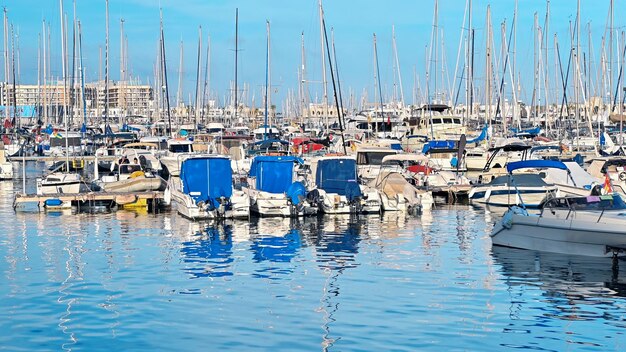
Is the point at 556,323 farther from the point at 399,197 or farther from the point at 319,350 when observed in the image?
the point at 399,197

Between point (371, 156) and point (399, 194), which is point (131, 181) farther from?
point (371, 156)

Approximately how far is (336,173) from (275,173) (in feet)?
7.44

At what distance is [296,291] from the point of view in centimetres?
2247

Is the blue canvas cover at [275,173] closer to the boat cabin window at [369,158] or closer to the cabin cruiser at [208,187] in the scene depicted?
the cabin cruiser at [208,187]

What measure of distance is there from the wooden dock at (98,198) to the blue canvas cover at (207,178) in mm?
4199

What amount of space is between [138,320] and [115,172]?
104ft

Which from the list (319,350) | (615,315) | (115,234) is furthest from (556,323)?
(115,234)

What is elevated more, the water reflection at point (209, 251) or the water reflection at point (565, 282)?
the water reflection at point (209, 251)

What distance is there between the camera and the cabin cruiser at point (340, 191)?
37.2 m

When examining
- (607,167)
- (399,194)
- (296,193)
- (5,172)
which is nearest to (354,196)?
(296,193)

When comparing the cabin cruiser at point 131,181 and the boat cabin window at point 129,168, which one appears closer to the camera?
the cabin cruiser at point 131,181

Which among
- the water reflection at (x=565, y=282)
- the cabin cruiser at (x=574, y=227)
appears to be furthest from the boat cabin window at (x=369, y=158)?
the cabin cruiser at (x=574, y=227)

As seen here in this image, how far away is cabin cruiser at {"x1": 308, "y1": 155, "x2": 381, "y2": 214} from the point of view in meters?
37.2

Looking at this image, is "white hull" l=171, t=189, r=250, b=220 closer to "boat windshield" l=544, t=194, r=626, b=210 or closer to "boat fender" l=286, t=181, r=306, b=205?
"boat fender" l=286, t=181, r=306, b=205
